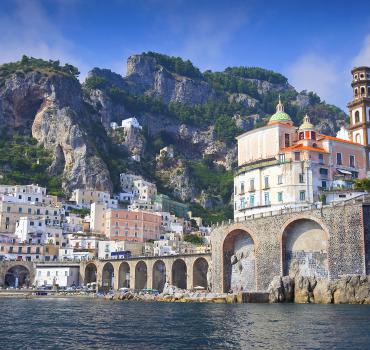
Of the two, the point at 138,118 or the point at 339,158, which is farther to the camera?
the point at 138,118

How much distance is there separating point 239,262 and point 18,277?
4670cm

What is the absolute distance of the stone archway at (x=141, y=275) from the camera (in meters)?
84.0

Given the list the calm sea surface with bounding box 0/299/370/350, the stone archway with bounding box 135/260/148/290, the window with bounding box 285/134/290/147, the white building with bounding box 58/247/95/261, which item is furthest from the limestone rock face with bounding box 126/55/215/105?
the calm sea surface with bounding box 0/299/370/350

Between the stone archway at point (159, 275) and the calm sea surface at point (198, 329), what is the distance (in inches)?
1370

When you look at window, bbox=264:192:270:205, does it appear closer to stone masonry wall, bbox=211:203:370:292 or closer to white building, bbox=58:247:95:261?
stone masonry wall, bbox=211:203:370:292

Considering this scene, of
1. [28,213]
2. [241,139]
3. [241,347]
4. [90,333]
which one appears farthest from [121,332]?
[28,213]

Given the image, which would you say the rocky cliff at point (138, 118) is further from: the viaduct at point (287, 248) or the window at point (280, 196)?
the window at point (280, 196)

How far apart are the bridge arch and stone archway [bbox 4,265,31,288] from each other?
23.3 meters

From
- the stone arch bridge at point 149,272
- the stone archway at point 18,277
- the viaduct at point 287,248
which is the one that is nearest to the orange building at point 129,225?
the stone arch bridge at point 149,272

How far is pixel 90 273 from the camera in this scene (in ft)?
307

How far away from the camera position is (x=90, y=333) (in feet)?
105

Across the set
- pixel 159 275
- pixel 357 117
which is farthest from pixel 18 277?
pixel 357 117

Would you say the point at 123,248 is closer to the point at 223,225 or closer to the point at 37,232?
the point at 37,232

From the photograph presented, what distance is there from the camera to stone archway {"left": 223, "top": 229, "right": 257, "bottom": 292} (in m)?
59.5
